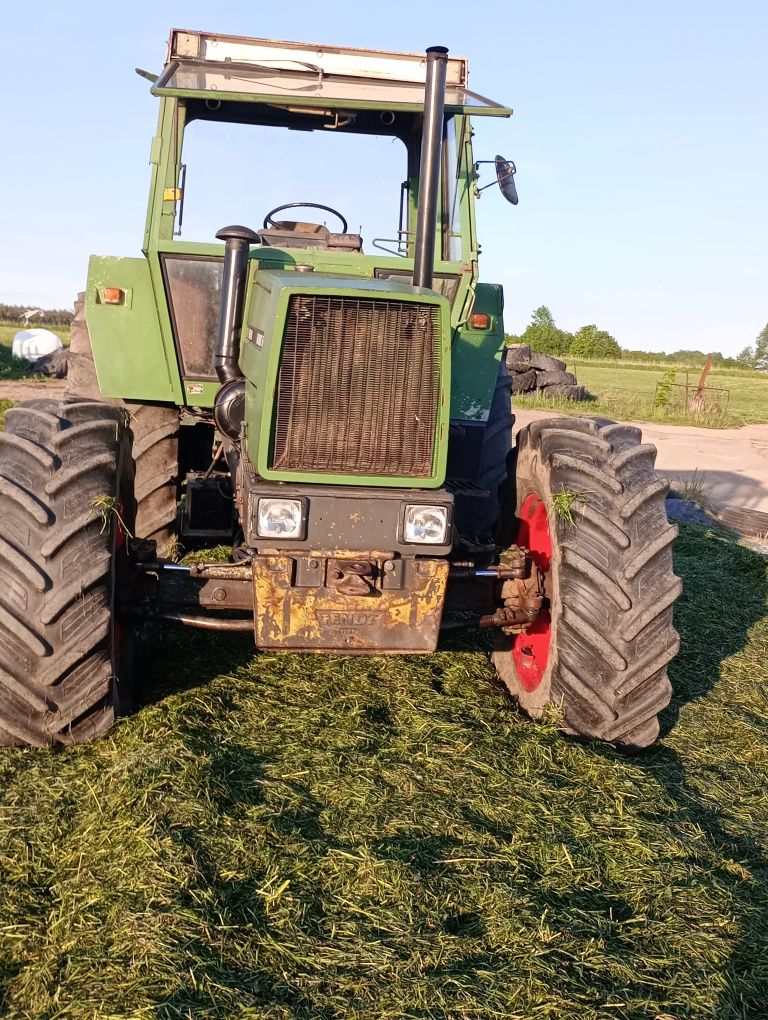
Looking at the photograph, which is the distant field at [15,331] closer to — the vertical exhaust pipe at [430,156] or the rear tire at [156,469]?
the rear tire at [156,469]

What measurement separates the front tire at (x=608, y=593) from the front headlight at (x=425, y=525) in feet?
1.91

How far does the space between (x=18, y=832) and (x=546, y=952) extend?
168 centimetres

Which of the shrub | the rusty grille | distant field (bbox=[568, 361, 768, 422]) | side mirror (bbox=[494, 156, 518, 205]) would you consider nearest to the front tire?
the rusty grille

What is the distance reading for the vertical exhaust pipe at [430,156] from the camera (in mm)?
4113

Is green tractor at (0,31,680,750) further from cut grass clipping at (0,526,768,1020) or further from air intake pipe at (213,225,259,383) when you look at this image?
cut grass clipping at (0,526,768,1020)

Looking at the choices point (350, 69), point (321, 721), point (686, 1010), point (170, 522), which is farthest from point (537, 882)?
point (350, 69)

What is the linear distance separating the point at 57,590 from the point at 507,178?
126 inches

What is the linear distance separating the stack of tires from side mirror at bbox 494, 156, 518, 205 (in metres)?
19.4

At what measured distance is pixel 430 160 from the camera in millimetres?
4160

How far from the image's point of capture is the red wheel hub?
456 cm

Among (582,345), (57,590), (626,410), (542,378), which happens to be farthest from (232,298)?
(582,345)

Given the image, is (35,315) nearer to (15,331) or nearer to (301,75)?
(15,331)

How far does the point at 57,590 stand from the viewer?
370 centimetres

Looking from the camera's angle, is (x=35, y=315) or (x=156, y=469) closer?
(x=156, y=469)
